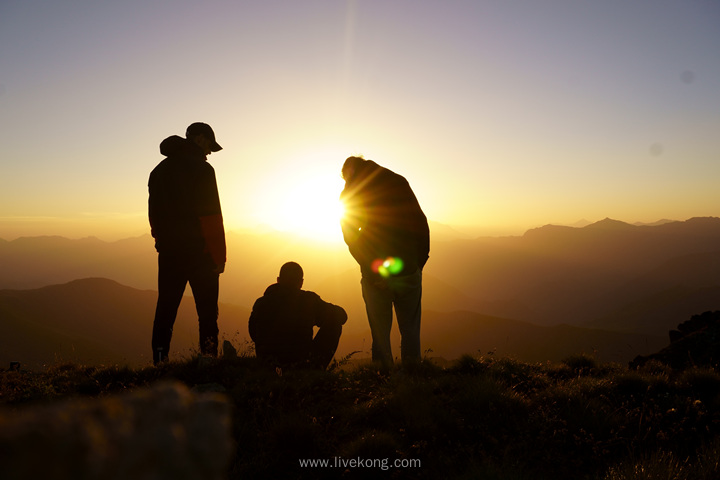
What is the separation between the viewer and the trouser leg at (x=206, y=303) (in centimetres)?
602

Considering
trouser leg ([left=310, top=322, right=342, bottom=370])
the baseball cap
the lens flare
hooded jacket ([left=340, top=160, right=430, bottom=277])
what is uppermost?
the baseball cap

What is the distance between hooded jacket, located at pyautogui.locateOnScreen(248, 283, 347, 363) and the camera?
580 cm

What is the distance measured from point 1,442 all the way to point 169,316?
581 centimetres

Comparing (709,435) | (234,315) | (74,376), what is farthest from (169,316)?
(234,315)

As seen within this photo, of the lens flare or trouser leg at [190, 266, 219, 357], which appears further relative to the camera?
trouser leg at [190, 266, 219, 357]

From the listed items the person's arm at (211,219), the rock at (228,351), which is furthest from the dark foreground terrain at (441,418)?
the person's arm at (211,219)

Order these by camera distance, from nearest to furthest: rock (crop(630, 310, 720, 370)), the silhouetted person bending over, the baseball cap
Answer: the silhouetted person bending over → the baseball cap → rock (crop(630, 310, 720, 370))

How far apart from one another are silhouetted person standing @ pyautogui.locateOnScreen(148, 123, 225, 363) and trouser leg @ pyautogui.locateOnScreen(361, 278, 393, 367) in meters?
2.12

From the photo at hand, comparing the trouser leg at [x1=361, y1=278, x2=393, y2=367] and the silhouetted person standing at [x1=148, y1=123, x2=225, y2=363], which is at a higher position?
the silhouetted person standing at [x1=148, y1=123, x2=225, y2=363]

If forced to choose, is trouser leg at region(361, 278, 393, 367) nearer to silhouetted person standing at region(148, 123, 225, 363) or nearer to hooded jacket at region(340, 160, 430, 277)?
hooded jacket at region(340, 160, 430, 277)

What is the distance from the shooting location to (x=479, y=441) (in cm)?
378

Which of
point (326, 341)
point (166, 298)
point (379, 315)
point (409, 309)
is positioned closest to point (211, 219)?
point (166, 298)

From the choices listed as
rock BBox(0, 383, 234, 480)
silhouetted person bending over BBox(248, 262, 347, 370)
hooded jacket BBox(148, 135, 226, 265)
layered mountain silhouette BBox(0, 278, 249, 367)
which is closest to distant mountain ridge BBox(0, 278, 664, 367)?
layered mountain silhouette BBox(0, 278, 249, 367)

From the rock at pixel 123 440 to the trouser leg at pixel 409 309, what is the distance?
199 inches
